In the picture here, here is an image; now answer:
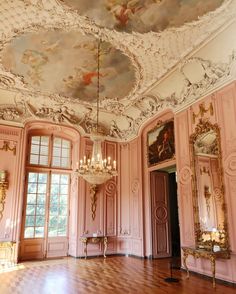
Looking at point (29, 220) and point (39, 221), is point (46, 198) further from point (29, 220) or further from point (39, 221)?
point (29, 220)

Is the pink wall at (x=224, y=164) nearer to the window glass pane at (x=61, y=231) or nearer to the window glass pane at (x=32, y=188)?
the window glass pane at (x=61, y=231)

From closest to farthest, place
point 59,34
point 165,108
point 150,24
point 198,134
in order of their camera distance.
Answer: point 150,24
point 59,34
point 198,134
point 165,108

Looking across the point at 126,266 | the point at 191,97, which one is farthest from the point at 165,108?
the point at 126,266

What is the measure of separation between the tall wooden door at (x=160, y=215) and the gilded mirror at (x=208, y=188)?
232 cm

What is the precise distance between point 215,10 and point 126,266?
633cm

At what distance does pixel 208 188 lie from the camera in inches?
244

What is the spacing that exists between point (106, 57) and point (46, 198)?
5.08 meters

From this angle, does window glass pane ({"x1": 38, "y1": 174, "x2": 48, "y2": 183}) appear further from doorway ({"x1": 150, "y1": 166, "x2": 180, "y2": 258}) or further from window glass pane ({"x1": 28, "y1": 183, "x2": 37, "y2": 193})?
doorway ({"x1": 150, "y1": 166, "x2": 180, "y2": 258})

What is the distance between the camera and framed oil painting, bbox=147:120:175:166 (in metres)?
7.85

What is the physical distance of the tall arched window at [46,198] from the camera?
8.45 metres

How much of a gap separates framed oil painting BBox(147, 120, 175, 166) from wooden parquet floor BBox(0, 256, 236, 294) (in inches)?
121

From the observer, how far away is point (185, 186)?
6848 millimetres

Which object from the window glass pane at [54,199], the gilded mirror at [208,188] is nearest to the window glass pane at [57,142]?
the window glass pane at [54,199]

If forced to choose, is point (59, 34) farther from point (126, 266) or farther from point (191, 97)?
point (126, 266)
